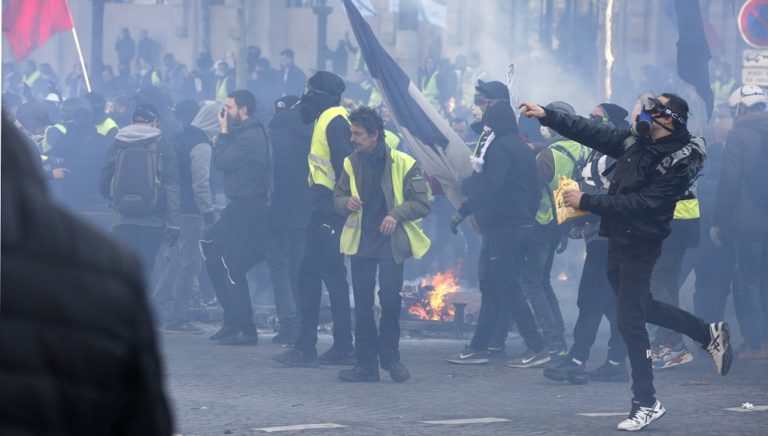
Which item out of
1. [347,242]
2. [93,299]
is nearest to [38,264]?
[93,299]

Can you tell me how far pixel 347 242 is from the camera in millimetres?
9977

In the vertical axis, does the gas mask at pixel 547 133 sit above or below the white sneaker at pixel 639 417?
above

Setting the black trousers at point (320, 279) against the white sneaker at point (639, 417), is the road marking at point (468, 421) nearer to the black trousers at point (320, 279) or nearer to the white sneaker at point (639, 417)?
the white sneaker at point (639, 417)

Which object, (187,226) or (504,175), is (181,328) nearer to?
(187,226)

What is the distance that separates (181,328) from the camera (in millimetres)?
12484

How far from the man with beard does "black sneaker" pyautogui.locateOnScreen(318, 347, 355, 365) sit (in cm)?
119

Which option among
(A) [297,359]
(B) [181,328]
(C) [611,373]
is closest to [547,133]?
(C) [611,373]

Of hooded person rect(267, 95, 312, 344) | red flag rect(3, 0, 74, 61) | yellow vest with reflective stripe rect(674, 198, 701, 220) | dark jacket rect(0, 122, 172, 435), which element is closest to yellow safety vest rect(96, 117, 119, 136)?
red flag rect(3, 0, 74, 61)

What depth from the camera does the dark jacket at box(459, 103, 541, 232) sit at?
35.4 feet

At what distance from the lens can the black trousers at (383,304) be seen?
32.4 feet

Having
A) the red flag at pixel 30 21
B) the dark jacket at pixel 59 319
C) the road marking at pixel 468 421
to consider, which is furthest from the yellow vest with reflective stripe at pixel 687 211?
the red flag at pixel 30 21

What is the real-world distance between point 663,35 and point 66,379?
47.7 metres

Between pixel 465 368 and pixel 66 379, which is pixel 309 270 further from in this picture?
pixel 66 379

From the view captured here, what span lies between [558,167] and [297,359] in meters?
2.50
